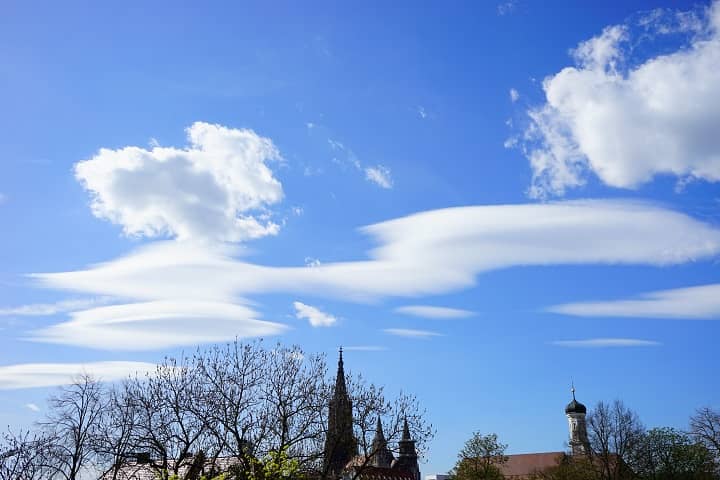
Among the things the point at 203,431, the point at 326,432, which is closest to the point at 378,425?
the point at 326,432

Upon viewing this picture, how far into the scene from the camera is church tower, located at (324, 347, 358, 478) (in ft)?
112

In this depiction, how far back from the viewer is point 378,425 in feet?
123

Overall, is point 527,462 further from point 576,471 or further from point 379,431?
point 379,431

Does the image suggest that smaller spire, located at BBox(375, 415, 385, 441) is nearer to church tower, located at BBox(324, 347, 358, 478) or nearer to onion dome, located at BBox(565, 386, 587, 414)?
church tower, located at BBox(324, 347, 358, 478)

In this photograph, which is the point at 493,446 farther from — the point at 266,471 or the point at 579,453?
the point at 266,471

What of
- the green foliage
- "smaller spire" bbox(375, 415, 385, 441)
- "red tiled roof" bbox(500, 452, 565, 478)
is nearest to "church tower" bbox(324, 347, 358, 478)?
"smaller spire" bbox(375, 415, 385, 441)

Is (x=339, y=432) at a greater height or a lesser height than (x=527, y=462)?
greater

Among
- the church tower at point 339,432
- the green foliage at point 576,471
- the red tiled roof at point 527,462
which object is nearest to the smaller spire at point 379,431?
the church tower at point 339,432

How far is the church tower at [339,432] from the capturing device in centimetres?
3419

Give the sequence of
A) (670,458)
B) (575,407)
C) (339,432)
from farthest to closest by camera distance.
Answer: (575,407), (670,458), (339,432)

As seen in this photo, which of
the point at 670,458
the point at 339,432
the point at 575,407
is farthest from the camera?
the point at 575,407

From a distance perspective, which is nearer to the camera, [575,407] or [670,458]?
[670,458]

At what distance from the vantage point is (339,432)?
35.2m

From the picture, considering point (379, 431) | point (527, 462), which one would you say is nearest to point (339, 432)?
point (379, 431)
